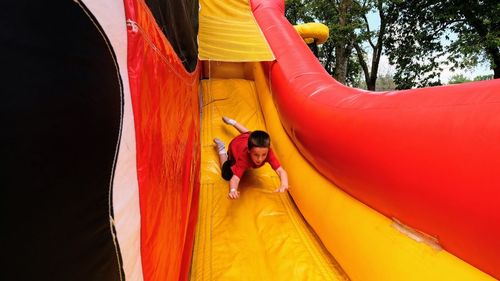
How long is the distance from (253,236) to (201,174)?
30.6 inches

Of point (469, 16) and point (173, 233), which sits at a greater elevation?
point (469, 16)

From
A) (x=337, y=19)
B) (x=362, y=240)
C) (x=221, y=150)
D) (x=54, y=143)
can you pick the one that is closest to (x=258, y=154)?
(x=221, y=150)

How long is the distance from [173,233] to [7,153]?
2.66 feet

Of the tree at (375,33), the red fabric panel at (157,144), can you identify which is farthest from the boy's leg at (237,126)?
the tree at (375,33)

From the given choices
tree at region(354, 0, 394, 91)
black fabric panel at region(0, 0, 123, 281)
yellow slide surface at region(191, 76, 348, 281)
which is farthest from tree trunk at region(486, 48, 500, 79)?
black fabric panel at region(0, 0, 123, 281)

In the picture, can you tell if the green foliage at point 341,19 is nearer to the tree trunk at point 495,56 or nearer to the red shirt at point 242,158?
the tree trunk at point 495,56

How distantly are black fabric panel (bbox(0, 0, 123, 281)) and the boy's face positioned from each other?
4.98 ft

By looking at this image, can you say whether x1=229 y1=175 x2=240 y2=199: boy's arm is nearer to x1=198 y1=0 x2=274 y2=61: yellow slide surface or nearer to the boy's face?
the boy's face

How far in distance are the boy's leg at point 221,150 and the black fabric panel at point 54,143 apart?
2.01m

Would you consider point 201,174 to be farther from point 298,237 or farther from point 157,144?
point 157,144

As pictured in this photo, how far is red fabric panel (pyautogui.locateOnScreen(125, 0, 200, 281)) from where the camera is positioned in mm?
776

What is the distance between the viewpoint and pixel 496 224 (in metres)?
0.81

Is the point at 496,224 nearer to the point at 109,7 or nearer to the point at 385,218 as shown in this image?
the point at 385,218

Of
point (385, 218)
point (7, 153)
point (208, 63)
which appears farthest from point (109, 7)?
point (208, 63)
